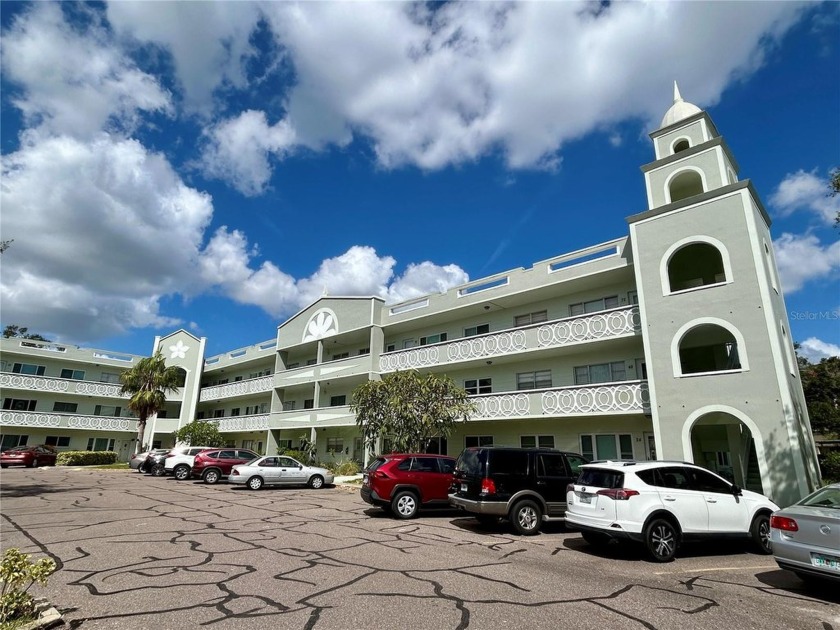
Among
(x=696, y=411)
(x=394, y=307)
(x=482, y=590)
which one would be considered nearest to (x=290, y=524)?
(x=482, y=590)

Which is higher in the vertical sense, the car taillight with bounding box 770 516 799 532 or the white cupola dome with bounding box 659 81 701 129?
the white cupola dome with bounding box 659 81 701 129

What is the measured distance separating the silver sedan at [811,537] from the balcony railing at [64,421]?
47.9m

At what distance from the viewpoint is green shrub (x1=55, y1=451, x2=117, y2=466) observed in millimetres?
36562

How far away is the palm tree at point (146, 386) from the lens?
1426 inches

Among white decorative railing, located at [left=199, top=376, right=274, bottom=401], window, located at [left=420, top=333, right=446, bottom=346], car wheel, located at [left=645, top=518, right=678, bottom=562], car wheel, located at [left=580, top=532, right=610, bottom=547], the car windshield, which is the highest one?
window, located at [left=420, top=333, right=446, bottom=346]

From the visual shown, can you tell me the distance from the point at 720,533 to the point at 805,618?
3.43m

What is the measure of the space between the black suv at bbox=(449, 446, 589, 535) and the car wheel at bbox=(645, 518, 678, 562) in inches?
124

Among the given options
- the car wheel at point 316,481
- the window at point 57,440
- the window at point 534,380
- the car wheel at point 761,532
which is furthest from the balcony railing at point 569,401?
the window at point 57,440

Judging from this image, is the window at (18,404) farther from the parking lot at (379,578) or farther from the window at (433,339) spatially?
the window at (433,339)

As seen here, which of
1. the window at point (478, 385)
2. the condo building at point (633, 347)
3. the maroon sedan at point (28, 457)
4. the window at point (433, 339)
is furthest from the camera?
the maroon sedan at point (28, 457)

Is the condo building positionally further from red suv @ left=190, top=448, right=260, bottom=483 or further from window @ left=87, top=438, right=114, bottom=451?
window @ left=87, top=438, right=114, bottom=451

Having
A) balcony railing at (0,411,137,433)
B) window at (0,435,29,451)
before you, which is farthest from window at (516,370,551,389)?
window at (0,435,29,451)

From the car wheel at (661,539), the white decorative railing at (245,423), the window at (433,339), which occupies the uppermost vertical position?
the window at (433,339)

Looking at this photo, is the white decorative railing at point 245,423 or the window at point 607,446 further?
the white decorative railing at point 245,423
